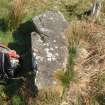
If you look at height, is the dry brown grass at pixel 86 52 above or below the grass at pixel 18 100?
above

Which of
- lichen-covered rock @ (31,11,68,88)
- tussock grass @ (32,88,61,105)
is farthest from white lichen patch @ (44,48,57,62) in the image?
tussock grass @ (32,88,61,105)

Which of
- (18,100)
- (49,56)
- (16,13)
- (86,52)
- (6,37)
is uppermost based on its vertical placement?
(16,13)

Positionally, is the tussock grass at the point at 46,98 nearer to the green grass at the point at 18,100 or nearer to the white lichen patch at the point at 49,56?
the green grass at the point at 18,100

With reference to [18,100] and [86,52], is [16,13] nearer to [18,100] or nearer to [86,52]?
[86,52]

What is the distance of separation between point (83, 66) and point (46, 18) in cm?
94

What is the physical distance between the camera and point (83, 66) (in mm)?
6301

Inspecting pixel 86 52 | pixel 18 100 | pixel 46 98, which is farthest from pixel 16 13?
pixel 46 98

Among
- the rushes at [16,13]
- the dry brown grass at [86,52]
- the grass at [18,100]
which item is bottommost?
the grass at [18,100]

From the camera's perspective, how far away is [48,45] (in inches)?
247

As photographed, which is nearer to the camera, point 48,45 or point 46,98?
point 46,98

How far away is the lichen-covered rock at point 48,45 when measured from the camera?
19.1ft

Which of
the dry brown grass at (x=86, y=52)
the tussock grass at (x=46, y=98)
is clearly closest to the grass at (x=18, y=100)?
the tussock grass at (x=46, y=98)

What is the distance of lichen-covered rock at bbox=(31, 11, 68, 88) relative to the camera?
5.82 m

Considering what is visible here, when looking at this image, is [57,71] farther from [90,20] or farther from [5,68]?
[90,20]
